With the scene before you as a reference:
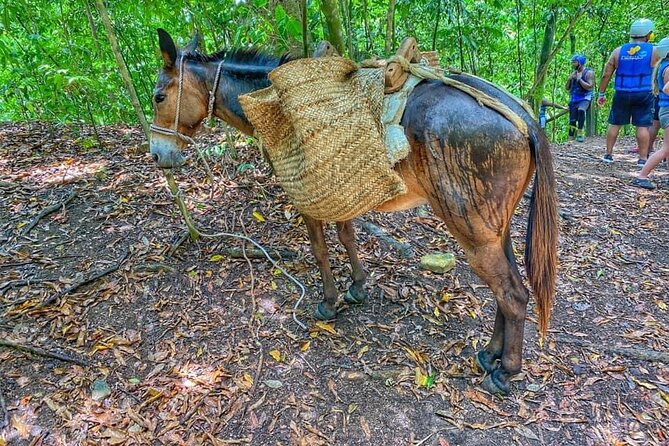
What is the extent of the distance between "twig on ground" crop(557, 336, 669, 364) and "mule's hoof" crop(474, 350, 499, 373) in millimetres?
569

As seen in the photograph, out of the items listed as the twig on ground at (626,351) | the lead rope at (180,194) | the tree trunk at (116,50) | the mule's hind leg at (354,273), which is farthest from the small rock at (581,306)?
the tree trunk at (116,50)

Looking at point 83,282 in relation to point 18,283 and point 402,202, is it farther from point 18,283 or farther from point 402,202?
point 402,202

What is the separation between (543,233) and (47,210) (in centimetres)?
403

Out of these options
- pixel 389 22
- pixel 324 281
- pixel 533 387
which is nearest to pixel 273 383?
pixel 324 281

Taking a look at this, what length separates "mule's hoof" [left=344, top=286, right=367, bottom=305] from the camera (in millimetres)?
2975

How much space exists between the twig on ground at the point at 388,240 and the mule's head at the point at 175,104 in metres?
1.79

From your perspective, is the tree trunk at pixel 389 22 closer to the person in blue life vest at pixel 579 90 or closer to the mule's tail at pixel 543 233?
the mule's tail at pixel 543 233

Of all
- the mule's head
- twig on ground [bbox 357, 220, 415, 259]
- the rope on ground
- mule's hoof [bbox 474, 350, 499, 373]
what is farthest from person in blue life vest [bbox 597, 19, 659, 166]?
the mule's head

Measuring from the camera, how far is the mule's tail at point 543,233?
1.98m

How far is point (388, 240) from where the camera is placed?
11.7 ft

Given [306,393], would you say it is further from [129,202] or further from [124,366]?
[129,202]

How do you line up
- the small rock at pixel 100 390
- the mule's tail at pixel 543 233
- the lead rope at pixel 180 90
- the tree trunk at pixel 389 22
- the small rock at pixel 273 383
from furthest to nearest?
the tree trunk at pixel 389 22 → the lead rope at pixel 180 90 → the small rock at pixel 273 383 → the small rock at pixel 100 390 → the mule's tail at pixel 543 233

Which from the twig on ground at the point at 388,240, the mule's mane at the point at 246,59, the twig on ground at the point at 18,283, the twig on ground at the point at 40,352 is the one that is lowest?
the twig on ground at the point at 388,240

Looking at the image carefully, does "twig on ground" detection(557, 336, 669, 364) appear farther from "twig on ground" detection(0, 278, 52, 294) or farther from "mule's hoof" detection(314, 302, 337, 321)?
"twig on ground" detection(0, 278, 52, 294)
